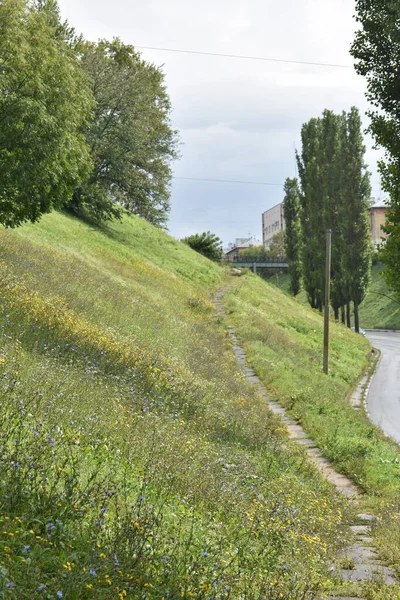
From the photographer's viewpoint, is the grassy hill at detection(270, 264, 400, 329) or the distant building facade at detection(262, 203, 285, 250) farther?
the distant building facade at detection(262, 203, 285, 250)

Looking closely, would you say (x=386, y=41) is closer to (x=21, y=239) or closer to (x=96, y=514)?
(x=96, y=514)

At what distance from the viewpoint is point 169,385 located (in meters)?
13.1

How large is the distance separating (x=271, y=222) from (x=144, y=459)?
169 meters

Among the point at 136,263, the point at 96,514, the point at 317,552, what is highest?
the point at 136,263

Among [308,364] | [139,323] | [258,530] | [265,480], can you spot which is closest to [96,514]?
[258,530]

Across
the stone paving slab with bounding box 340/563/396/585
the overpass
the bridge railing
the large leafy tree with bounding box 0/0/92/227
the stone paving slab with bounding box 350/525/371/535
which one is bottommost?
the stone paving slab with bounding box 350/525/371/535

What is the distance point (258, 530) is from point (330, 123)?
5514 centimetres

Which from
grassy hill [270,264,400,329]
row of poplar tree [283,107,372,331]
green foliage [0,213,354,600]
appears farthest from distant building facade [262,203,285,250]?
green foliage [0,213,354,600]

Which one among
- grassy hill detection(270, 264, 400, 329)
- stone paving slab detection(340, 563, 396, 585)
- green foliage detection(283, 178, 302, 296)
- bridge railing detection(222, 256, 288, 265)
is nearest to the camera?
stone paving slab detection(340, 563, 396, 585)

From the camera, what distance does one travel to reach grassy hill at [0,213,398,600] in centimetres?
473

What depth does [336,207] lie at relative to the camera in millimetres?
57094

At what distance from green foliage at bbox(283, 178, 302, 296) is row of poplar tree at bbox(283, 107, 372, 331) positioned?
3.70 meters

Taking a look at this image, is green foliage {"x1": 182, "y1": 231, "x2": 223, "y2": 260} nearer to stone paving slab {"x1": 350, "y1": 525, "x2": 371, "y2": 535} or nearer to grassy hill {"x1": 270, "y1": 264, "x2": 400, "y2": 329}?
grassy hill {"x1": 270, "y1": 264, "x2": 400, "y2": 329}

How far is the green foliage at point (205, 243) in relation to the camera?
6206 cm
